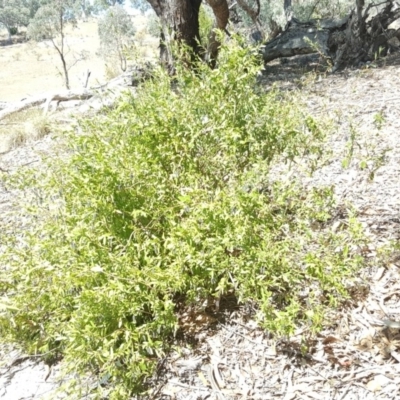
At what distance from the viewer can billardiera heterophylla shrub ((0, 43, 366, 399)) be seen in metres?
2.04

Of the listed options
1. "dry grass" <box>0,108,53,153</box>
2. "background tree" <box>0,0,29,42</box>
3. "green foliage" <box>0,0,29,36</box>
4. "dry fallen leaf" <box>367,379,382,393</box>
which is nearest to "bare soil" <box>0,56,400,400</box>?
"dry fallen leaf" <box>367,379,382,393</box>

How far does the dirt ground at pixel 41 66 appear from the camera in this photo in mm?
25359

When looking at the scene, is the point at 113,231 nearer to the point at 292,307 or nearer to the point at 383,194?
the point at 292,307

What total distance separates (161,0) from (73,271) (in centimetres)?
620

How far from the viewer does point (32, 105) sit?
30.5ft

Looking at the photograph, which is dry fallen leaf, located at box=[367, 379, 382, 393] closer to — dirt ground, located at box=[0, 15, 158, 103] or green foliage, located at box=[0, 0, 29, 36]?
dirt ground, located at box=[0, 15, 158, 103]

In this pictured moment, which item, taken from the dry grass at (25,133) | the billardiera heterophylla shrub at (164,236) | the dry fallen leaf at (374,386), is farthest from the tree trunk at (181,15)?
the dry fallen leaf at (374,386)

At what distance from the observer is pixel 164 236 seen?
240 centimetres

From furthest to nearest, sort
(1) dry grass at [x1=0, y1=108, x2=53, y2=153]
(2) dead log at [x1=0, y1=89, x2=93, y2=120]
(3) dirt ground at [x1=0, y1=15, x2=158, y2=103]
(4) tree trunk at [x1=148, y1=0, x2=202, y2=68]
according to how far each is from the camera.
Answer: (3) dirt ground at [x1=0, y1=15, x2=158, y2=103], (2) dead log at [x1=0, y1=89, x2=93, y2=120], (4) tree trunk at [x1=148, y1=0, x2=202, y2=68], (1) dry grass at [x1=0, y1=108, x2=53, y2=153]

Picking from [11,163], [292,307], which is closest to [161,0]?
[11,163]

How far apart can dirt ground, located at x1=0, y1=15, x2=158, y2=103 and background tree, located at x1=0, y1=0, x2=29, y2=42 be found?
85.5 inches

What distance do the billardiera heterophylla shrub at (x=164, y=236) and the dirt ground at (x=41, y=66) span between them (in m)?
17.0

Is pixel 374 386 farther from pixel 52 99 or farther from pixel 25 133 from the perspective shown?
pixel 52 99

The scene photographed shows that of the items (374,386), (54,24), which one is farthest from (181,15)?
(54,24)
